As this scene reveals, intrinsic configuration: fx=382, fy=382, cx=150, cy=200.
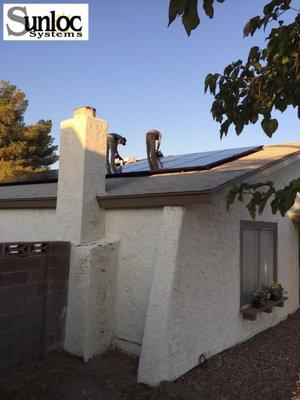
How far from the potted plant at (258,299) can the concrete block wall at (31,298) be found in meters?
3.46

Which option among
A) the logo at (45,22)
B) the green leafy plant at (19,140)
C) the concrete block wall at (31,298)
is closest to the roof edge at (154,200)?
the concrete block wall at (31,298)

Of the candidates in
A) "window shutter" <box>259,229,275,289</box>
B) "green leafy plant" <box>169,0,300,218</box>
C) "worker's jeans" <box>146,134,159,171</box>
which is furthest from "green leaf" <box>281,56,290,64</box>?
"worker's jeans" <box>146,134,159,171</box>

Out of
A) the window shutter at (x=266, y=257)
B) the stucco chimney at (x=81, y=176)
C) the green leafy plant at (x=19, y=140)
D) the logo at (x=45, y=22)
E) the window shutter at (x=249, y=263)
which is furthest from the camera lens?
the green leafy plant at (x=19, y=140)

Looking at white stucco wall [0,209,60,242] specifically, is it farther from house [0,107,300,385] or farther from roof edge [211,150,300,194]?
roof edge [211,150,300,194]

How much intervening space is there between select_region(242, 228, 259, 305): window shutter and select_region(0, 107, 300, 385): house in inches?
1.5

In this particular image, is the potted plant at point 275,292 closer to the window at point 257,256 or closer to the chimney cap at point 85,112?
the window at point 257,256

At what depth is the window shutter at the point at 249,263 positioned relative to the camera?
720 centimetres

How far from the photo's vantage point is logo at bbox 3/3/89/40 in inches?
390

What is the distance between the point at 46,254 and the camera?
583cm

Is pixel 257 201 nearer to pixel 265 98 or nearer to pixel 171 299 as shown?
pixel 265 98

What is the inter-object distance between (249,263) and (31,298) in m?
4.08

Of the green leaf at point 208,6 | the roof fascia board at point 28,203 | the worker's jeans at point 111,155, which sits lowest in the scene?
the roof fascia board at point 28,203

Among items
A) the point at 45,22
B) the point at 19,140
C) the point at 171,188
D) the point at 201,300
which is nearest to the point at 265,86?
the point at 171,188

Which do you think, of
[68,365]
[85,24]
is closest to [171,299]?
[68,365]
